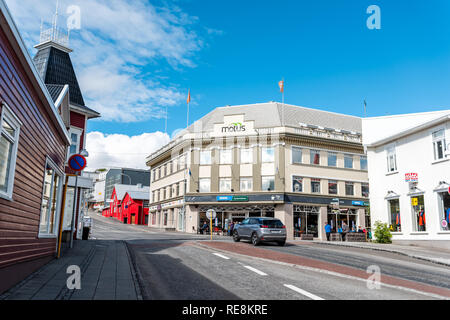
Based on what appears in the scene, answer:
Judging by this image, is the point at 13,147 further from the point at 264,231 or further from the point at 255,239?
the point at 255,239

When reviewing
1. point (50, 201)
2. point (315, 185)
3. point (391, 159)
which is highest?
point (315, 185)

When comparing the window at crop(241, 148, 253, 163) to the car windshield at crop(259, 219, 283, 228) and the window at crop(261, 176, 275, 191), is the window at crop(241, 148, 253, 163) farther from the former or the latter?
the car windshield at crop(259, 219, 283, 228)

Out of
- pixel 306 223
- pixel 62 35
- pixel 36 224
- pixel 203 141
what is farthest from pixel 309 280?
pixel 203 141

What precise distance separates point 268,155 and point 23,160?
117 feet

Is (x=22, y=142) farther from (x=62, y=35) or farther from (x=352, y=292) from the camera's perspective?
(x=62, y=35)

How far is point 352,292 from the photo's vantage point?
8016mm

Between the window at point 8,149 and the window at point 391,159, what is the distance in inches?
939

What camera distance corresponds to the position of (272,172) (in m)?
42.2

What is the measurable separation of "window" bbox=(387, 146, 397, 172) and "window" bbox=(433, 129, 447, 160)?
3359 mm

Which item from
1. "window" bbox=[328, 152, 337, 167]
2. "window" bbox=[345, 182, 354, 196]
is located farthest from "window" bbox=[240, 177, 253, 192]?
"window" bbox=[345, 182, 354, 196]

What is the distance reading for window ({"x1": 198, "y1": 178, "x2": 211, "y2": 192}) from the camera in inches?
1750

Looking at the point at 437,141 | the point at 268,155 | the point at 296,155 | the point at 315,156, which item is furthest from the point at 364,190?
the point at 437,141

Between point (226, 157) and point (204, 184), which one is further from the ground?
point (226, 157)
